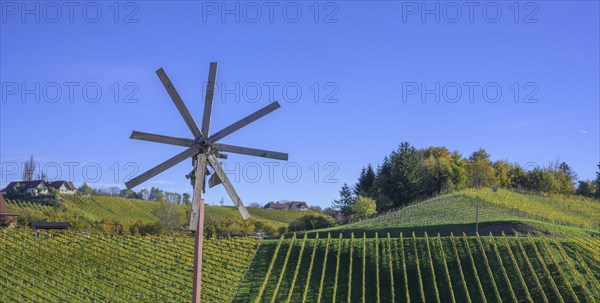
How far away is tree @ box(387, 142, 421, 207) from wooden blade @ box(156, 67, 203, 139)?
79.8 meters

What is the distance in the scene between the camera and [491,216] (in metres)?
68.9

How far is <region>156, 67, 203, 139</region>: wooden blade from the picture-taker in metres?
18.9

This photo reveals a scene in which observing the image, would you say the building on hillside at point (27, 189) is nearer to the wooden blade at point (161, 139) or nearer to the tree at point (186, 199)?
the tree at point (186, 199)

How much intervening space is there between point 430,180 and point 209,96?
286 feet

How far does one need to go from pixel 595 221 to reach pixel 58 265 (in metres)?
60.6

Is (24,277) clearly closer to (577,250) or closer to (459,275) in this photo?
(459,275)

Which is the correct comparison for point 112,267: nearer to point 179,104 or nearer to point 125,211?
point 179,104

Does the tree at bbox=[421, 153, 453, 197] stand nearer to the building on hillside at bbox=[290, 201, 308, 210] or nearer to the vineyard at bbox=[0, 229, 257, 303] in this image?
the vineyard at bbox=[0, 229, 257, 303]

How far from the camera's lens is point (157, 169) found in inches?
738

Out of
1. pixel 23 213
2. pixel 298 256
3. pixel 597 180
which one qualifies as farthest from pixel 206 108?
pixel 597 180

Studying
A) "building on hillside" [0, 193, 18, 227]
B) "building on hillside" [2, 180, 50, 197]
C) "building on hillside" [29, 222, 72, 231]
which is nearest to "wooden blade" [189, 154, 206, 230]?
"building on hillside" [0, 193, 18, 227]

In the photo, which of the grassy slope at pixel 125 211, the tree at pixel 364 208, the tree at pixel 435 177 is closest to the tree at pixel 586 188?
the tree at pixel 435 177

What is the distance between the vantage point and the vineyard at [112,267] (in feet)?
122

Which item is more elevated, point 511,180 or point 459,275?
point 511,180
